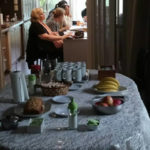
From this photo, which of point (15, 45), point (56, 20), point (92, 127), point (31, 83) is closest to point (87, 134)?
point (92, 127)

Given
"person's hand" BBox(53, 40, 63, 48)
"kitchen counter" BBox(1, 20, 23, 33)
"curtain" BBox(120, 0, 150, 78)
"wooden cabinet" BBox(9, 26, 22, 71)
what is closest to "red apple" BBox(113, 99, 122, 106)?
"curtain" BBox(120, 0, 150, 78)

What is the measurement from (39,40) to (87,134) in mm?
3249

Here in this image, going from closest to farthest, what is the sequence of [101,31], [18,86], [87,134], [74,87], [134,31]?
[87,134] → [18,86] → [74,87] → [134,31] → [101,31]

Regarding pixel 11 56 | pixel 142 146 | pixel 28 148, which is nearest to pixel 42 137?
pixel 28 148

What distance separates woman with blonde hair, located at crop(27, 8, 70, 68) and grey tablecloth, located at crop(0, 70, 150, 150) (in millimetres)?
2749

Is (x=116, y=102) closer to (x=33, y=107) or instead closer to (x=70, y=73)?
(x=33, y=107)

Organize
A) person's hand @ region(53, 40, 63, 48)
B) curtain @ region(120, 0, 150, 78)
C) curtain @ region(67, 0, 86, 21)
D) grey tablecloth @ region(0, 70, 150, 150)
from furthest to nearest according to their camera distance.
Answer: curtain @ region(67, 0, 86, 21)
person's hand @ region(53, 40, 63, 48)
curtain @ region(120, 0, 150, 78)
grey tablecloth @ region(0, 70, 150, 150)

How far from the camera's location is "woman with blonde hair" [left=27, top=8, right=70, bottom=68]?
4625 mm

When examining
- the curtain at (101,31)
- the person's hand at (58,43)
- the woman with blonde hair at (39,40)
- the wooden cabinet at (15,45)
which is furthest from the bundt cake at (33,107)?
the wooden cabinet at (15,45)

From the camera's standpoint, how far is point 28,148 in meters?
1.47

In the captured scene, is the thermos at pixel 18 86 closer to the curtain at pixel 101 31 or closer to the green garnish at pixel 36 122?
the green garnish at pixel 36 122

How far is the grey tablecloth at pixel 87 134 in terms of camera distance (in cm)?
149

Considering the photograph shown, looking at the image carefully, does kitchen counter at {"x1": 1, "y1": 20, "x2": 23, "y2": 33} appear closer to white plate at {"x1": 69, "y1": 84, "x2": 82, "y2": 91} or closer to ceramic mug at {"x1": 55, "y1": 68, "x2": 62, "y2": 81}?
ceramic mug at {"x1": 55, "y1": 68, "x2": 62, "y2": 81}

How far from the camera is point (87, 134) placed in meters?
1.59
